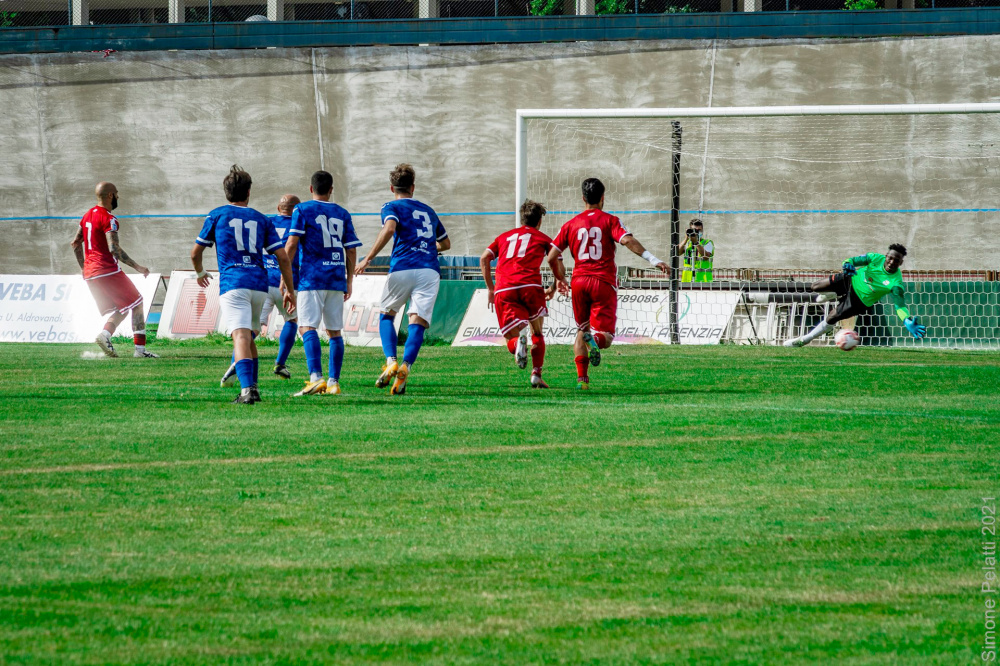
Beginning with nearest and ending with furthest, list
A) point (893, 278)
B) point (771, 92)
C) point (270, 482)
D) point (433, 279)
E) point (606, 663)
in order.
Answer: point (606, 663) → point (270, 482) → point (433, 279) → point (893, 278) → point (771, 92)

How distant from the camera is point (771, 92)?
95.6 feet

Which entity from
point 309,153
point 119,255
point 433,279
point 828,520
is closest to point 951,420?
point 828,520

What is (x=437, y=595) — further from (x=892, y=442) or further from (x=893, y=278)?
(x=893, y=278)

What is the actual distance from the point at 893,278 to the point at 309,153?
17.9 meters

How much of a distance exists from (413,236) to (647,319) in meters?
8.95

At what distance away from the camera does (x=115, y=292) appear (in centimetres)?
1575

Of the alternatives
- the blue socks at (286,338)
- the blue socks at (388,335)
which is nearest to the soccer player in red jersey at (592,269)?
the blue socks at (388,335)

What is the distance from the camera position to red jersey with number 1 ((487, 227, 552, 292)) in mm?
11852

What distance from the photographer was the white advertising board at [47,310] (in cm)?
1942

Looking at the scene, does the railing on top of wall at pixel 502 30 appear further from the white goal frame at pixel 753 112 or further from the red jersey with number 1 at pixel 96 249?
the red jersey with number 1 at pixel 96 249

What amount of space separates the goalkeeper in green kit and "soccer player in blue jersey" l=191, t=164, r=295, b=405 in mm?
10482

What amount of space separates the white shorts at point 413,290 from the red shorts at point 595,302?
1478mm

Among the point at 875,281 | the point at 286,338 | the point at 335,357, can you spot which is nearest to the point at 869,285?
the point at 875,281

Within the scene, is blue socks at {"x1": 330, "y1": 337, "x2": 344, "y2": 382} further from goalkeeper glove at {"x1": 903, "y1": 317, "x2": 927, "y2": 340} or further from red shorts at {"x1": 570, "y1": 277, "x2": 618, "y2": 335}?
goalkeeper glove at {"x1": 903, "y1": 317, "x2": 927, "y2": 340}
